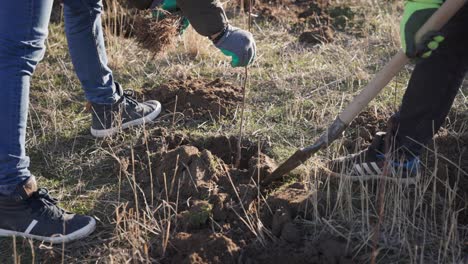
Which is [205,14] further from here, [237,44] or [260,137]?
[260,137]

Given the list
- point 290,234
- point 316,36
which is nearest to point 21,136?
point 290,234

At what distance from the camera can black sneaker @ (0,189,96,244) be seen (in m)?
2.45

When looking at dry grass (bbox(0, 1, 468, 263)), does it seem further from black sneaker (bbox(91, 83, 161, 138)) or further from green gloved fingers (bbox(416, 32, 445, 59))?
green gloved fingers (bbox(416, 32, 445, 59))

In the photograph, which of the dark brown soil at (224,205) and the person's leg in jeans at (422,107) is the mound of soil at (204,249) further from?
the person's leg in jeans at (422,107)

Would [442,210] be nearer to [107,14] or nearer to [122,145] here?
[122,145]

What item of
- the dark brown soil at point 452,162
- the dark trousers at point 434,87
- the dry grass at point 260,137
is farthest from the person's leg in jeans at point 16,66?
the dark brown soil at point 452,162

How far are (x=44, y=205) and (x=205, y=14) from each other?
1.06 m

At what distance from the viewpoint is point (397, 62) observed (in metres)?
2.33

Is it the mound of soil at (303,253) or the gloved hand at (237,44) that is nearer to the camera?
the mound of soil at (303,253)

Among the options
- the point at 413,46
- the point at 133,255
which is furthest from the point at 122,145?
the point at 413,46

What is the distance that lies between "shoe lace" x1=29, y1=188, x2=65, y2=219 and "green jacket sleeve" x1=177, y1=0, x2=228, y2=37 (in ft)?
3.23

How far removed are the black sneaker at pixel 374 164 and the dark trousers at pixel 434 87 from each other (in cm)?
8

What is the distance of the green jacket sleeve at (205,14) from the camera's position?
2.65 meters

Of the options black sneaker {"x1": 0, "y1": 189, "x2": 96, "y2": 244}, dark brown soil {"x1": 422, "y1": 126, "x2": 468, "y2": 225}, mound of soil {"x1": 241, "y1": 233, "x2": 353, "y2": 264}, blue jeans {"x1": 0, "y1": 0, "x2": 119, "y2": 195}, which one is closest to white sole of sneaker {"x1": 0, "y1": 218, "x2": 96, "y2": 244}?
black sneaker {"x1": 0, "y1": 189, "x2": 96, "y2": 244}
